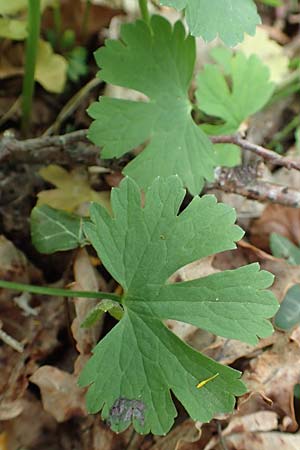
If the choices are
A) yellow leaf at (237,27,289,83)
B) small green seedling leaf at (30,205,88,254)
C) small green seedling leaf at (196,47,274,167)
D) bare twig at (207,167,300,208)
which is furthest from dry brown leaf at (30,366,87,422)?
yellow leaf at (237,27,289,83)

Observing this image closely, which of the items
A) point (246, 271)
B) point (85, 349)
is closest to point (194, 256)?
point (246, 271)

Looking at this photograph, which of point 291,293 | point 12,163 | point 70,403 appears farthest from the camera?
point 12,163

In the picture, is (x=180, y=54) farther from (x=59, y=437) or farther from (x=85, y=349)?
(x=59, y=437)

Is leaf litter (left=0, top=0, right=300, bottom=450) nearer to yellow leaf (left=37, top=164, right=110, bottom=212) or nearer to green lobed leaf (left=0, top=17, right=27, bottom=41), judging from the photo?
yellow leaf (left=37, top=164, right=110, bottom=212)

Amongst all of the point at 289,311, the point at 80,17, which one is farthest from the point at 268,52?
the point at 289,311

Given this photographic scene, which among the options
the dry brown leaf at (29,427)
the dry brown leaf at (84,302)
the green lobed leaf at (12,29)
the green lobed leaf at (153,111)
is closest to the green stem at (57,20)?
the green lobed leaf at (12,29)

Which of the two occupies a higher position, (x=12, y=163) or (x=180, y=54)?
(x=180, y=54)

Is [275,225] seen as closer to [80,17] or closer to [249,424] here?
[249,424]
